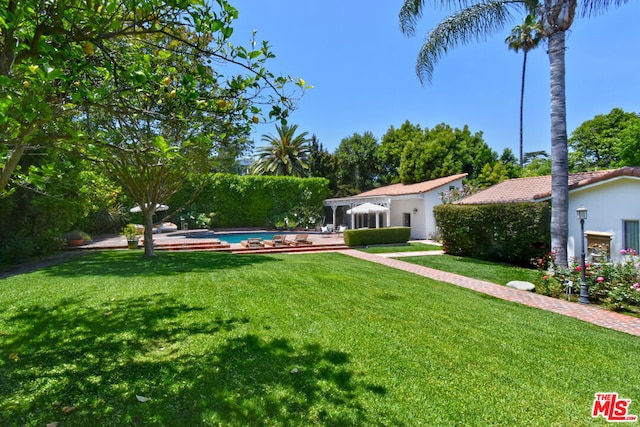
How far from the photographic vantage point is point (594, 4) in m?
10.8

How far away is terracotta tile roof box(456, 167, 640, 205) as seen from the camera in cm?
1138

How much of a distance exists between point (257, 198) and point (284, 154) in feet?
33.6

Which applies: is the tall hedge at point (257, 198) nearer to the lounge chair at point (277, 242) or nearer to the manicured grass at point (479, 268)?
the lounge chair at point (277, 242)

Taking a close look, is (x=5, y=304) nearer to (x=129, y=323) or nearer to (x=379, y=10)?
(x=129, y=323)

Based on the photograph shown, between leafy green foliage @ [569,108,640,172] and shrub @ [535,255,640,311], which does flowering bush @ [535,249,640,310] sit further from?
leafy green foliage @ [569,108,640,172]

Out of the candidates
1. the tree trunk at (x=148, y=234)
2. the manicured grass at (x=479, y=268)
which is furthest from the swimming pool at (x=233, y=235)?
the manicured grass at (x=479, y=268)

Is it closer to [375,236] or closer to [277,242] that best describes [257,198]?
[277,242]

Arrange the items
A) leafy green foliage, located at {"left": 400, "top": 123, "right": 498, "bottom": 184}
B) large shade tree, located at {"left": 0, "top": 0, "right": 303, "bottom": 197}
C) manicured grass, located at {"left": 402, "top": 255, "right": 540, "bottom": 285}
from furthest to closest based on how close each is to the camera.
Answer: leafy green foliage, located at {"left": 400, "top": 123, "right": 498, "bottom": 184} → manicured grass, located at {"left": 402, "top": 255, "right": 540, "bottom": 285} → large shade tree, located at {"left": 0, "top": 0, "right": 303, "bottom": 197}

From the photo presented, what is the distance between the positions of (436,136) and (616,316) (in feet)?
98.1

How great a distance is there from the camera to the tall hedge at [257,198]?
29.5 m

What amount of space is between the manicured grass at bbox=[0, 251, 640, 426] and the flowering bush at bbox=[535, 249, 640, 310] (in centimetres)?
243

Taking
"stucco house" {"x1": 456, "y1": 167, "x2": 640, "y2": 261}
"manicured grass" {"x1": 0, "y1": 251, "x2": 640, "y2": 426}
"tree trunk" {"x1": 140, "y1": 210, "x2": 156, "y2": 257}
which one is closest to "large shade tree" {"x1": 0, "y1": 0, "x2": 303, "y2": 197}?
"manicured grass" {"x1": 0, "y1": 251, "x2": 640, "y2": 426}

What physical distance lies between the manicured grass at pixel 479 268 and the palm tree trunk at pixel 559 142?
173 centimetres

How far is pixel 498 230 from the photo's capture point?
14383mm
